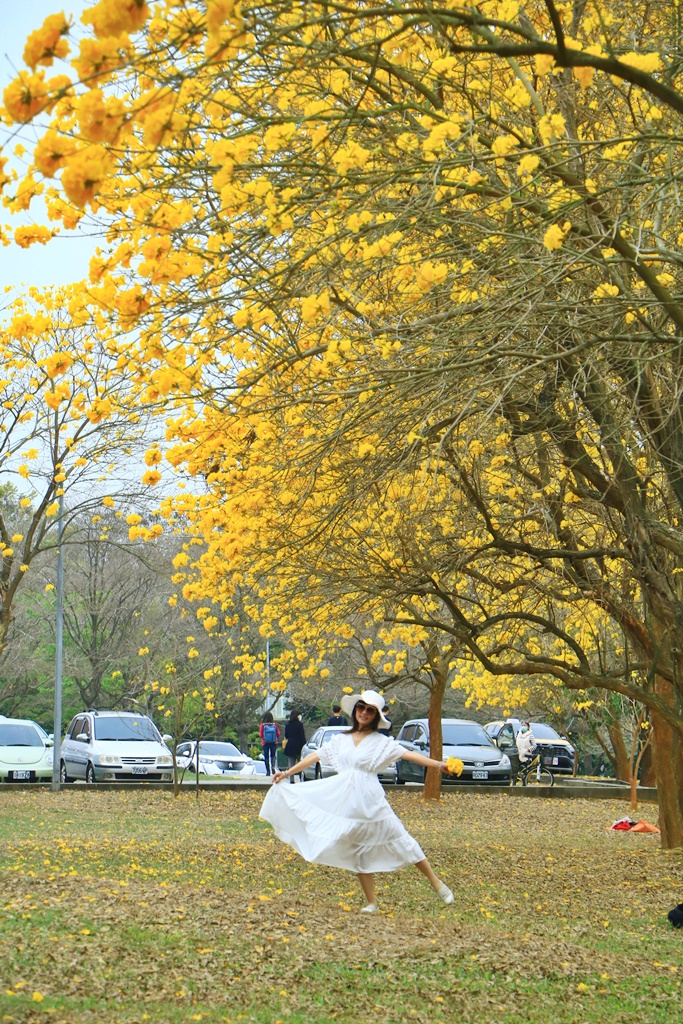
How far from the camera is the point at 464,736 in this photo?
2273 centimetres

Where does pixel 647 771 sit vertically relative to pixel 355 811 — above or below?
below

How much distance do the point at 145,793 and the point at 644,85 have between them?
1636 centimetres

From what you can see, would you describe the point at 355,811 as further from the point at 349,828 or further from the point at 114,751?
the point at 114,751

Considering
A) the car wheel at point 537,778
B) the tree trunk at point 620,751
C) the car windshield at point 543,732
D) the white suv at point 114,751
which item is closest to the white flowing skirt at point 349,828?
the white suv at point 114,751

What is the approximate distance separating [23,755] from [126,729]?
1859mm

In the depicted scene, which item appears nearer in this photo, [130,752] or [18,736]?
[130,752]

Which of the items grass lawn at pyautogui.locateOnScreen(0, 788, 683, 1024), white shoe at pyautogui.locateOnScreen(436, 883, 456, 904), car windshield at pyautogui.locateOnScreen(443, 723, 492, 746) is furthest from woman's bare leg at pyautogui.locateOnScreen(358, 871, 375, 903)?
car windshield at pyautogui.locateOnScreen(443, 723, 492, 746)

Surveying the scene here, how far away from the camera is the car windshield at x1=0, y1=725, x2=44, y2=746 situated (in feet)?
72.2

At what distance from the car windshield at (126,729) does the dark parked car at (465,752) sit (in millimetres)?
4628

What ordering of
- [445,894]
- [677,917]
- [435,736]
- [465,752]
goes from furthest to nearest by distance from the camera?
[465,752]
[435,736]
[445,894]
[677,917]

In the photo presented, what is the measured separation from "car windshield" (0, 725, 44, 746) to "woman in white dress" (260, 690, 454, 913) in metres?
14.9

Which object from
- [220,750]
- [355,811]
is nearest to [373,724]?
[355,811]

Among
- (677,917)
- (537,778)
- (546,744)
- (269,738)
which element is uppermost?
(269,738)

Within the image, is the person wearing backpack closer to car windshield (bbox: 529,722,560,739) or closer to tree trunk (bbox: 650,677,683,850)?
car windshield (bbox: 529,722,560,739)
